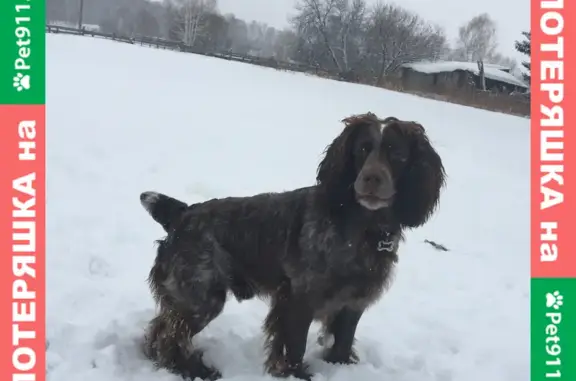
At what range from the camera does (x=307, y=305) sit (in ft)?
13.1

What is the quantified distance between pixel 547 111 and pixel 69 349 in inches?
174

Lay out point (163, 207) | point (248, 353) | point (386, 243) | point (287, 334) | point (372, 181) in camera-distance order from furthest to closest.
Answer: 1. point (248, 353)
2. point (163, 207)
3. point (287, 334)
4. point (386, 243)
5. point (372, 181)

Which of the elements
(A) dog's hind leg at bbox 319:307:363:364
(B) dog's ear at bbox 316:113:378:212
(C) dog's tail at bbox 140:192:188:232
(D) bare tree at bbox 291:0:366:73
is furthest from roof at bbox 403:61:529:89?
(C) dog's tail at bbox 140:192:188:232

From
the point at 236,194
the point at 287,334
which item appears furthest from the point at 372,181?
the point at 236,194

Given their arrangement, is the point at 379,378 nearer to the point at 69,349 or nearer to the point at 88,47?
the point at 69,349

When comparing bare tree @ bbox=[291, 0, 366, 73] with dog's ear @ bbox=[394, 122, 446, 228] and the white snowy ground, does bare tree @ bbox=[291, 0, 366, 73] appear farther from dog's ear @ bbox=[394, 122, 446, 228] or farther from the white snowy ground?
dog's ear @ bbox=[394, 122, 446, 228]

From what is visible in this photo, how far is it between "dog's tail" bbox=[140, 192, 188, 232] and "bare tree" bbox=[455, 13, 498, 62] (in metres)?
84.1

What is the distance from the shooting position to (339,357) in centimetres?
440

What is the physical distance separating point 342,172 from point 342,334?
1294 millimetres

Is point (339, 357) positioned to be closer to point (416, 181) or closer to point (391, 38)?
point (416, 181)

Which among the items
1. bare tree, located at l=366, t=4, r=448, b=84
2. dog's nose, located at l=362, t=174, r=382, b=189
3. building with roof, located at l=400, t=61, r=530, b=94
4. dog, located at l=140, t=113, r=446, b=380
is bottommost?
dog, located at l=140, t=113, r=446, b=380

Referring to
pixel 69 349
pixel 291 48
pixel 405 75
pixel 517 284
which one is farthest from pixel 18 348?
pixel 291 48

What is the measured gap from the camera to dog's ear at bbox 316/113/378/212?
12.9 ft

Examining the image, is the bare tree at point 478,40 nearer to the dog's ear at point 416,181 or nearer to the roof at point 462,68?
the roof at point 462,68
